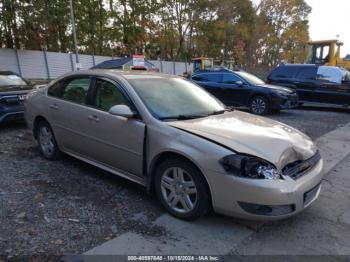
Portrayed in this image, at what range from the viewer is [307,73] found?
500 inches

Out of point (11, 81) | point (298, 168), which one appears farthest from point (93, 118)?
point (11, 81)

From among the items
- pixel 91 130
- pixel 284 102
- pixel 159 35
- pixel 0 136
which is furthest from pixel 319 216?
pixel 159 35

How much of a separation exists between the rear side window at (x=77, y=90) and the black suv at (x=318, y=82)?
9.83 metres

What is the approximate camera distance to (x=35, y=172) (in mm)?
4949

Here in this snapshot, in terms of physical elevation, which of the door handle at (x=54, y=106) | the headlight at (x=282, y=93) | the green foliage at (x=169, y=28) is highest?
the green foliage at (x=169, y=28)

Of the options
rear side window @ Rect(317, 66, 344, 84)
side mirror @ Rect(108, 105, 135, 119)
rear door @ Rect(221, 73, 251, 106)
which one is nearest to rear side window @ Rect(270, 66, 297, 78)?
rear side window @ Rect(317, 66, 344, 84)

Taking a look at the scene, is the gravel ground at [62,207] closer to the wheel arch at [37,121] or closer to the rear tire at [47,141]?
the rear tire at [47,141]

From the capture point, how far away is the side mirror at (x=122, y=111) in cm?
388

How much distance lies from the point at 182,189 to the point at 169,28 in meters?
32.8

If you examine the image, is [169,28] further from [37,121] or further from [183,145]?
[183,145]

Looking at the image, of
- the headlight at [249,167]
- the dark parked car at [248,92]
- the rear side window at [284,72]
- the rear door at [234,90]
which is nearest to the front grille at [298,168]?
the headlight at [249,167]

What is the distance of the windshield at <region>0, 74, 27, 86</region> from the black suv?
912 centimetres

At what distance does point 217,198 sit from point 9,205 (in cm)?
237

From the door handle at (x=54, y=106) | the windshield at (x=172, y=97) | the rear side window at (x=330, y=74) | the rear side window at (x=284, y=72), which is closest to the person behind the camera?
the windshield at (x=172, y=97)
